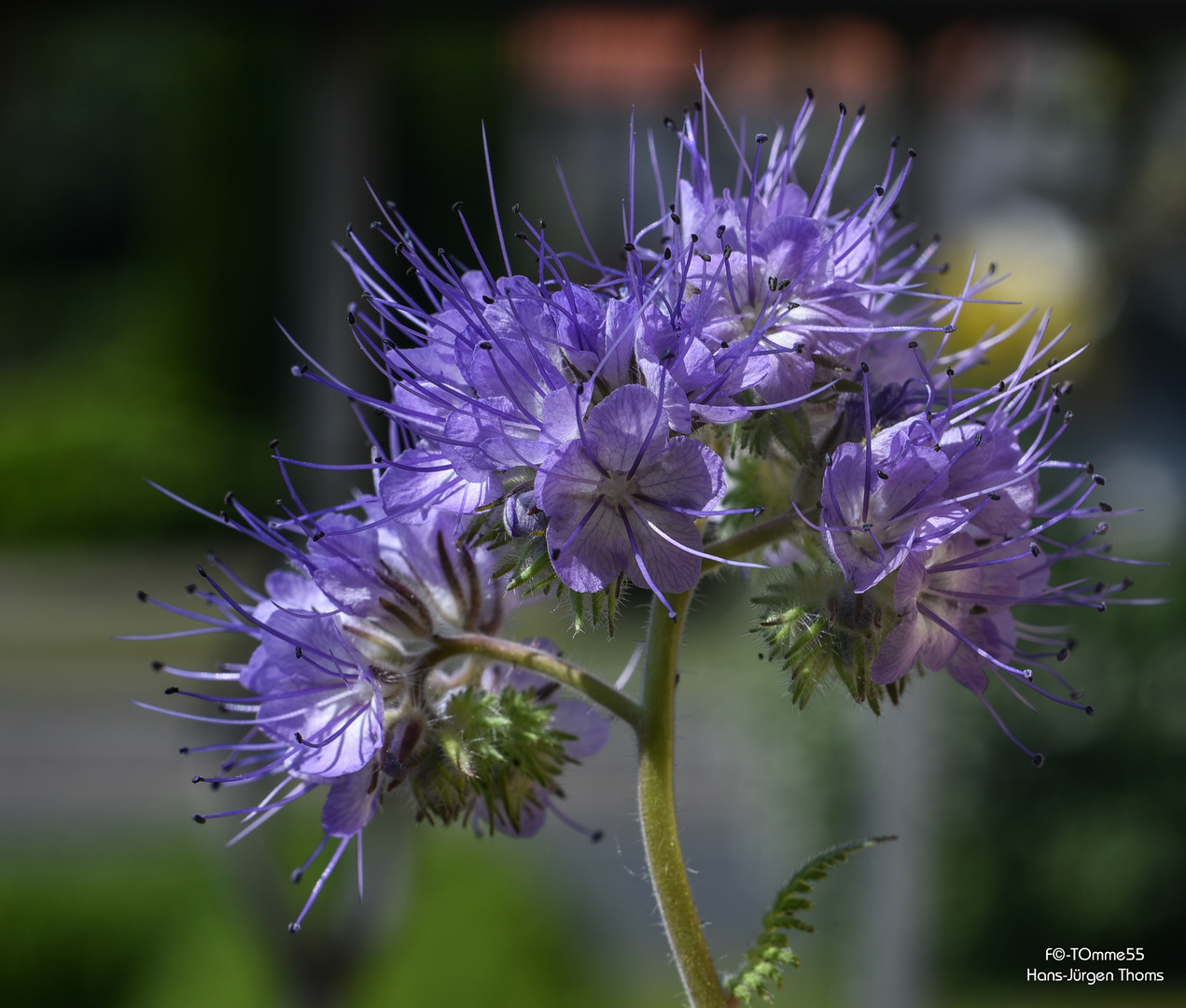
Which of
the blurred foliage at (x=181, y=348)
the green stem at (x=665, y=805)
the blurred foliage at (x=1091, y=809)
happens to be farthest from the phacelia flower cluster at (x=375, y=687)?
the blurred foliage at (x=181, y=348)

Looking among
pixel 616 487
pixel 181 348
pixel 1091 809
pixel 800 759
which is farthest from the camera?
pixel 181 348

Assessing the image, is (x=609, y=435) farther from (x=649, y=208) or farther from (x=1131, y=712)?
(x=649, y=208)

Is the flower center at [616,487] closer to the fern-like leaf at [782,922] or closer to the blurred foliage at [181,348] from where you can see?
the fern-like leaf at [782,922]

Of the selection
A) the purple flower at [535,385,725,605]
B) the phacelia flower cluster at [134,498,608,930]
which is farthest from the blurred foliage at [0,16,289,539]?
the purple flower at [535,385,725,605]

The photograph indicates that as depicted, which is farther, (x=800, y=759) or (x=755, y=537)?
(x=800, y=759)

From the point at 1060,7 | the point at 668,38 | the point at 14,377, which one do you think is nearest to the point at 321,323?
the point at 668,38

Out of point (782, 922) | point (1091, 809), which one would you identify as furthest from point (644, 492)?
point (1091, 809)

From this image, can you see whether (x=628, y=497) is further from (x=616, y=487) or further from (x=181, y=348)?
(x=181, y=348)
